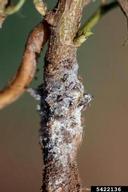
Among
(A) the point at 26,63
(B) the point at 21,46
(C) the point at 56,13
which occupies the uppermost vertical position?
(B) the point at 21,46

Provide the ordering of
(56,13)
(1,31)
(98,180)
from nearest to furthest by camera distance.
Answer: (56,13)
(98,180)
(1,31)

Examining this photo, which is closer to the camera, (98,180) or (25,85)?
(25,85)

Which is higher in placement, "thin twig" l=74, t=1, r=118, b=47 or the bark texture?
"thin twig" l=74, t=1, r=118, b=47

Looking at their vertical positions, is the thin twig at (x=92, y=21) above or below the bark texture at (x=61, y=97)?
above

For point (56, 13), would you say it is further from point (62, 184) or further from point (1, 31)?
point (1, 31)

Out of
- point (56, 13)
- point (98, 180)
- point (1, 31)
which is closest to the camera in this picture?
point (56, 13)

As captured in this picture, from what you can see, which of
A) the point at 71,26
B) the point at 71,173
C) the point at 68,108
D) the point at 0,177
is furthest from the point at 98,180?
the point at 71,26

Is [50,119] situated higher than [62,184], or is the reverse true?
[50,119]

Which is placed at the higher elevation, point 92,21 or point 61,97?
point 92,21
